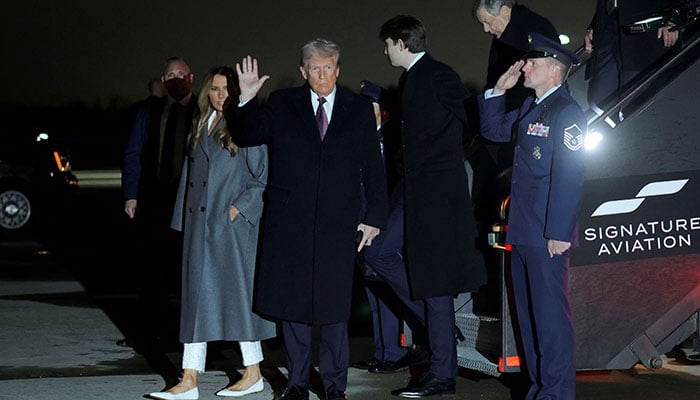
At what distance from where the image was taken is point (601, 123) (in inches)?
234

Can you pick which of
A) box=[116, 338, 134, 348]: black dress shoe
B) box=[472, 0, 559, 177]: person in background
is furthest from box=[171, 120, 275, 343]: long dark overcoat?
box=[116, 338, 134, 348]: black dress shoe

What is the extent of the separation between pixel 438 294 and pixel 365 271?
0.62 m

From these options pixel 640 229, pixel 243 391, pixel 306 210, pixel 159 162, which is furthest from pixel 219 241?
pixel 640 229

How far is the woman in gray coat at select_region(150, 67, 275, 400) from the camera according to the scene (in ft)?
21.1

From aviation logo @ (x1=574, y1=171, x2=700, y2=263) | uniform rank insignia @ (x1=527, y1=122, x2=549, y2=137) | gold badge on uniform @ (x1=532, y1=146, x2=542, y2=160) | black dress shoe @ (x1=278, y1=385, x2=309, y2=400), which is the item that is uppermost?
uniform rank insignia @ (x1=527, y1=122, x2=549, y2=137)

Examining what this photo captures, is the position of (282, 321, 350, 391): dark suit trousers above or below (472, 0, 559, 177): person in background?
below

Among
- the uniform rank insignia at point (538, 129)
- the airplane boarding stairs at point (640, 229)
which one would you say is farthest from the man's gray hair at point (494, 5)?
the uniform rank insignia at point (538, 129)

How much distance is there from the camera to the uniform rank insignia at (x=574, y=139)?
5.60m

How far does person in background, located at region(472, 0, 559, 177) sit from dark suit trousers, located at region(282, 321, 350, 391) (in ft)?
4.47

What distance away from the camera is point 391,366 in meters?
7.26

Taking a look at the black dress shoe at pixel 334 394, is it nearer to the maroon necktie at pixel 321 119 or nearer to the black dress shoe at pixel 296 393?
the black dress shoe at pixel 296 393

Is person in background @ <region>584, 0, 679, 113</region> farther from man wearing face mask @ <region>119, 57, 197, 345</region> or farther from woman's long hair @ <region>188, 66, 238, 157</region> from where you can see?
man wearing face mask @ <region>119, 57, 197, 345</region>

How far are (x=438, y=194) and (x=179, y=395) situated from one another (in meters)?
1.69

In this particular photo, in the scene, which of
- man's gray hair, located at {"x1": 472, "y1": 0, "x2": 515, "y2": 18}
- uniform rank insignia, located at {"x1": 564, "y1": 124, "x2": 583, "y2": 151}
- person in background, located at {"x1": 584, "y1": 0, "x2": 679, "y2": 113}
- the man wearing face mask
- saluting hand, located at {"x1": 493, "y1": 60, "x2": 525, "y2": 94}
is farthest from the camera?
the man wearing face mask
